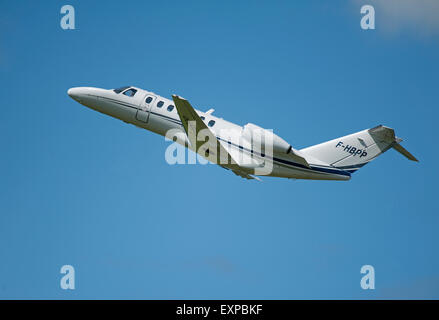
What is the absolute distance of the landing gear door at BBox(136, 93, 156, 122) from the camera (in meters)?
28.9

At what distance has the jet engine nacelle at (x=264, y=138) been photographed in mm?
24656

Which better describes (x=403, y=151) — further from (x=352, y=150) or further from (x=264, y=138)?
(x=264, y=138)

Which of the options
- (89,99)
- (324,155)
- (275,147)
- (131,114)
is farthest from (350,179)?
(89,99)

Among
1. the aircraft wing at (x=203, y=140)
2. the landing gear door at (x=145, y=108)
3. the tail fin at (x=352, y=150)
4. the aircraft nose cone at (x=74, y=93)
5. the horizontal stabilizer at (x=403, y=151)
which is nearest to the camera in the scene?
the aircraft wing at (x=203, y=140)

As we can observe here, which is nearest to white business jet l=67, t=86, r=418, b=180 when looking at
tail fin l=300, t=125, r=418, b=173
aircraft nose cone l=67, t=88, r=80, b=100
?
tail fin l=300, t=125, r=418, b=173

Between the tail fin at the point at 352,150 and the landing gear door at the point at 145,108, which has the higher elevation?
the landing gear door at the point at 145,108

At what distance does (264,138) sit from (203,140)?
257 centimetres

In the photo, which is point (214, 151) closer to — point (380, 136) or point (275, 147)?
point (275, 147)

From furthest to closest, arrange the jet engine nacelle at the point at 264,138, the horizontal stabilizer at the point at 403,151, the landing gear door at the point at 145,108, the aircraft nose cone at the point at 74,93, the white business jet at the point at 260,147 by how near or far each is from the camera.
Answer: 1. the aircraft nose cone at the point at 74,93
2. the landing gear door at the point at 145,108
3. the horizontal stabilizer at the point at 403,151
4. the white business jet at the point at 260,147
5. the jet engine nacelle at the point at 264,138

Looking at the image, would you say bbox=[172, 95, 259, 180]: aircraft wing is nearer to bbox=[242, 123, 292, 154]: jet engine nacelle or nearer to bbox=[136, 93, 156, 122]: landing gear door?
bbox=[242, 123, 292, 154]: jet engine nacelle

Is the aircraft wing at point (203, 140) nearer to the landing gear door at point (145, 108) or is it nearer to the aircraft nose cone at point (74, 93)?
the landing gear door at point (145, 108)

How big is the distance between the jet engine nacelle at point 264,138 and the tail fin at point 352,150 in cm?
250

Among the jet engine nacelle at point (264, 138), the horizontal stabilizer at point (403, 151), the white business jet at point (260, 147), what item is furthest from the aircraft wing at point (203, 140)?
the horizontal stabilizer at point (403, 151)

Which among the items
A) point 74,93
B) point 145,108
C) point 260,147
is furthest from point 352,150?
point 74,93
